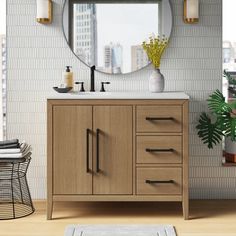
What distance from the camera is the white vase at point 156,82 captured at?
4.83m

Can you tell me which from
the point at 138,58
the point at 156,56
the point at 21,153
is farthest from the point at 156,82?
the point at 21,153

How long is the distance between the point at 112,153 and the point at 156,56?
0.84 m

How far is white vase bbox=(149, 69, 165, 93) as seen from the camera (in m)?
A: 4.83

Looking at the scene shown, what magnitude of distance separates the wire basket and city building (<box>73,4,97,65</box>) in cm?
90

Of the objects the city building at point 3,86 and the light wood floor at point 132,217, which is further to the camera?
the city building at point 3,86

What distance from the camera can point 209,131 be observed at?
4.98 meters

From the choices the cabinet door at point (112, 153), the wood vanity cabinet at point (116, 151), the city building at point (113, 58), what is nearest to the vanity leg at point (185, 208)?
the wood vanity cabinet at point (116, 151)

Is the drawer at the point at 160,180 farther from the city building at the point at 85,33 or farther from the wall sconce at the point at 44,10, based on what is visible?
the wall sconce at the point at 44,10

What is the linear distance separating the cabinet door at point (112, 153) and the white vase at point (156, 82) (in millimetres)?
382

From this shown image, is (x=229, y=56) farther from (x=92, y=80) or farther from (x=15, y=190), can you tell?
(x=15, y=190)

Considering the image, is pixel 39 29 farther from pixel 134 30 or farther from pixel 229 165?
pixel 229 165

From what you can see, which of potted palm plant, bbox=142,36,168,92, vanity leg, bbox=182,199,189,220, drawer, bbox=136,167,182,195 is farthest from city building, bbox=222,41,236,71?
vanity leg, bbox=182,199,189,220

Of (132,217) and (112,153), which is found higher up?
(112,153)
